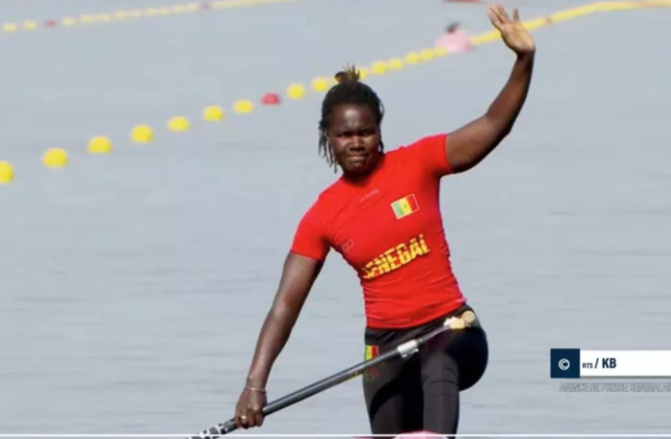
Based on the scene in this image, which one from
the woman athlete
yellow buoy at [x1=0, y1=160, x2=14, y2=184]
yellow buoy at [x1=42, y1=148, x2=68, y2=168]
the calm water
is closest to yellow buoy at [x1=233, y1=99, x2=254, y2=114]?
the calm water

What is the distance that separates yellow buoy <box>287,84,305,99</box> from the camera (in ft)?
63.8

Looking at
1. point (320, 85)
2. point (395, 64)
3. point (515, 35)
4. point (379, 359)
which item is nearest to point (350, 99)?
point (515, 35)

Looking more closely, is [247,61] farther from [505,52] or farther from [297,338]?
[297,338]

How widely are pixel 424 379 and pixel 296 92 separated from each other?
1376 centimetres

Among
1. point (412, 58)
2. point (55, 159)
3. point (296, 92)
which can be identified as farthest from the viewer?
point (412, 58)

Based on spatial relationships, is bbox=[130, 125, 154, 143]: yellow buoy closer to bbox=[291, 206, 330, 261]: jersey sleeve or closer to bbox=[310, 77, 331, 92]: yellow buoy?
bbox=[310, 77, 331, 92]: yellow buoy

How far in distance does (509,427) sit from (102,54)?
1767 cm

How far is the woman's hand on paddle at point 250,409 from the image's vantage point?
584cm

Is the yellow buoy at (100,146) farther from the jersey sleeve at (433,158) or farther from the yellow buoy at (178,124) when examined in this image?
the jersey sleeve at (433,158)

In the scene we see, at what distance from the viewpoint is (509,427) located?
300 inches

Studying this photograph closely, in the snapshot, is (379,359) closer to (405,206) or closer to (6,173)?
(405,206)

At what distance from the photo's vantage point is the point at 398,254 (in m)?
5.88

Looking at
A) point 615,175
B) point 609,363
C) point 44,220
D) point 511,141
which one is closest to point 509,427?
point 609,363

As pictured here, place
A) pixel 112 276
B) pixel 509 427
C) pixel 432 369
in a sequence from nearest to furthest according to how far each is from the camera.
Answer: pixel 432 369, pixel 509 427, pixel 112 276
